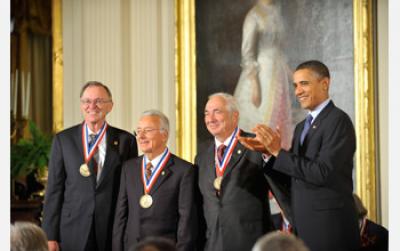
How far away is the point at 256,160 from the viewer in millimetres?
5680

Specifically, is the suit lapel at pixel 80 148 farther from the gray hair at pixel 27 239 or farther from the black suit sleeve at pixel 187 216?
the gray hair at pixel 27 239

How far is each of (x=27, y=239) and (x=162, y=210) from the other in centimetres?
186

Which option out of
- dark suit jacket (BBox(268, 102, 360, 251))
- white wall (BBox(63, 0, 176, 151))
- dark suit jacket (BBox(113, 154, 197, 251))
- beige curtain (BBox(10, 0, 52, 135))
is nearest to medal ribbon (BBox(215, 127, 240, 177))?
dark suit jacket (BBox(113, 154, 197, 251))

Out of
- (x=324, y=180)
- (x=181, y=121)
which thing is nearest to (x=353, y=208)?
(x=324, y=180)

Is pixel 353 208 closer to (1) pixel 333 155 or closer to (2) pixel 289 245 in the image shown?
(1) pixel 333 155

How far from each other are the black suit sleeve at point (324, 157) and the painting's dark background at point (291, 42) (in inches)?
128

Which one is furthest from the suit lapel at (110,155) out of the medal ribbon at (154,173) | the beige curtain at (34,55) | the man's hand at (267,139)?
the beige curtain at (34,55)

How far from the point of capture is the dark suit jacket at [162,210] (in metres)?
5.66

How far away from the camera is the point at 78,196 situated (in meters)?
6.07

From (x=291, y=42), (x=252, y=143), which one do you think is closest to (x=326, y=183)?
(x=252, y=143)

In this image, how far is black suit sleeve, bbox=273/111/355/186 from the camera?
521 cm

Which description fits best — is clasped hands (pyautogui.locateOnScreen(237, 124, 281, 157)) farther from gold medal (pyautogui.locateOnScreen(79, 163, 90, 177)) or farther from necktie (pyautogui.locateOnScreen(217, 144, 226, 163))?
gold medal (pyautogui.locateOnScreen(79, 163, 90, 177))

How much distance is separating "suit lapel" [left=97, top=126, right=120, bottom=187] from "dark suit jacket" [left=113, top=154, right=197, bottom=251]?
22 cm

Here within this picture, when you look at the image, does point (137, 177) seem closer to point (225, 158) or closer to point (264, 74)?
point (225, 158)
